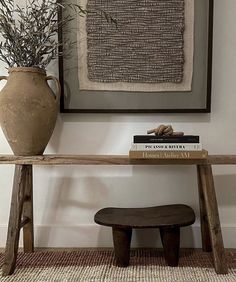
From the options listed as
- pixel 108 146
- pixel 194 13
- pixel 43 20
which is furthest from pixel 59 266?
pixel 194 13

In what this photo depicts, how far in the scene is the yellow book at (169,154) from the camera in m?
1.18

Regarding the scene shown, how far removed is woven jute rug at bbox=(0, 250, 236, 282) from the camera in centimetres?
120

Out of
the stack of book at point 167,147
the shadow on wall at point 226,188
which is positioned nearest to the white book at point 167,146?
the stack of book at point 167,147

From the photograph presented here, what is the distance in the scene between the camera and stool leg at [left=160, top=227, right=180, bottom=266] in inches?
48.3

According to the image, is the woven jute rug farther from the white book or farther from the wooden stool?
the white book

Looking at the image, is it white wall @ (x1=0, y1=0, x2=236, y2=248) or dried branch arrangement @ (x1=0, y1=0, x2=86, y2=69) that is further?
white wall @ (x1=0, y1=0, x2=236, y2=248)

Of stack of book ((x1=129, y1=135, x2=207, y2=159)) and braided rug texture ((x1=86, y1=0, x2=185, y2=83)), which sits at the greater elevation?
braided rug texture ((x1=86, y1=0, x2=185, y2=83))

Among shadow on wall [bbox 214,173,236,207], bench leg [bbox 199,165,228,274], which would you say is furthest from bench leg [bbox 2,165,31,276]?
shadow on wall [bbox 214,173,236,207]

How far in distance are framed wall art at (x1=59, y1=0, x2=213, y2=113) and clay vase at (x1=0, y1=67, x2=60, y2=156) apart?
21cm

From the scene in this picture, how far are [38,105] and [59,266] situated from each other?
→ 65 centimetres

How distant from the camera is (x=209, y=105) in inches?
57.4

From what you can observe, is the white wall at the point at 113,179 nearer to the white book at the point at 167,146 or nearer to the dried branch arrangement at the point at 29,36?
the dried branch arrangement at the point at 29,36

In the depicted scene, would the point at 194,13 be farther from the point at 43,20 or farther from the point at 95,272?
the point at 95,272

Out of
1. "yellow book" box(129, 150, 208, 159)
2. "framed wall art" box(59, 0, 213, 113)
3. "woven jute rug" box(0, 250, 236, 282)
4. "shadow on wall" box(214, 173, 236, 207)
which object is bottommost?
"woven jute rug" box(0, 250, 236, 282)
